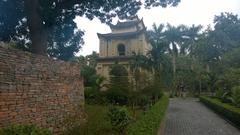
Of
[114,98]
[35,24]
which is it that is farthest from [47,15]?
[114,98]

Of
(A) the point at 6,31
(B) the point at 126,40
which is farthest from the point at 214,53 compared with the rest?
(A) the point at 6,31

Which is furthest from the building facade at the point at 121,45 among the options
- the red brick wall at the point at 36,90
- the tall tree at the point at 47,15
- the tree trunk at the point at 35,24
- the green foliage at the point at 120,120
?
the green foliage at the point at 120,120

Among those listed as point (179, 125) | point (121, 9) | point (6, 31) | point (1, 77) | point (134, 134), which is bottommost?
point (179, 125)

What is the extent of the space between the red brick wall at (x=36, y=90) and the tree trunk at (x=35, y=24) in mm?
2557

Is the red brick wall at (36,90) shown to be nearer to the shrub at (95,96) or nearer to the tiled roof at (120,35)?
the shrub at (95,96)

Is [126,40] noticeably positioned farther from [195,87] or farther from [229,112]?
[229,112]

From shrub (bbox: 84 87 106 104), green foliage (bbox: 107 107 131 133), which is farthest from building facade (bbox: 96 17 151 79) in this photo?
green foliage (bbox: 107 107 131 133)

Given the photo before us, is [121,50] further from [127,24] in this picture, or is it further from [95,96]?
[95,96]

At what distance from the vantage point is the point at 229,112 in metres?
Result: 12.3

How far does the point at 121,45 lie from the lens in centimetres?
2983

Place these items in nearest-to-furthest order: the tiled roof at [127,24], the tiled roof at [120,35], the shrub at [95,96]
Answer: the shrub at [95,96] → the tiled roof at [120,35] → the tiled roof at [127,24]

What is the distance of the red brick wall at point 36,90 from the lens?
523 cm

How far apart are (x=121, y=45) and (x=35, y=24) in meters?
20.3

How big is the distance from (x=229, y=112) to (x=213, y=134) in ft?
13.6
